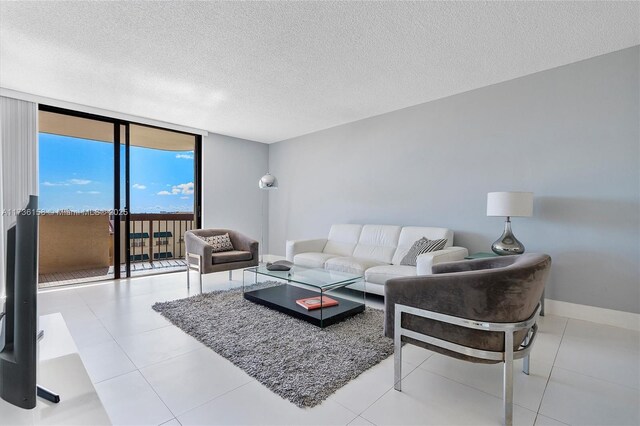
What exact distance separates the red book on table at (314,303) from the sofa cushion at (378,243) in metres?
1.22

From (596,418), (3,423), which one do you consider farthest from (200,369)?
(596,418)

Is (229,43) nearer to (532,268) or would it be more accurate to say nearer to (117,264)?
(532,268)

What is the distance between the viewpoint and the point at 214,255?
3.92 metres

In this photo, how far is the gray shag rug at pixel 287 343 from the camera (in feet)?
5.95

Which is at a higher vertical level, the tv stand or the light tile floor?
the tv stand

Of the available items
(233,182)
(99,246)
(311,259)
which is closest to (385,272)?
(311,259)

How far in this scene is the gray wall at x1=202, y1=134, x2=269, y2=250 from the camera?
214 inches

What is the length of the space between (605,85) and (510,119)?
0.78 metres

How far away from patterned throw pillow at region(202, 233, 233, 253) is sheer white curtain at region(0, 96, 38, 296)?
7.01ft

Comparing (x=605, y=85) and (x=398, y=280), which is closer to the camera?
(x=398, y=280)

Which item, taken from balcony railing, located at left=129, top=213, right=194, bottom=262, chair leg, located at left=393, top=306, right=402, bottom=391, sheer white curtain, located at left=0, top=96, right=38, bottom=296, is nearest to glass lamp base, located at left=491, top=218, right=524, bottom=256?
chair leg, located at left=393, top=306, right=402, bottom=391

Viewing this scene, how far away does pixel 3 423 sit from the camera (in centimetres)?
85

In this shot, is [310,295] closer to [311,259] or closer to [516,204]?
[311,259]

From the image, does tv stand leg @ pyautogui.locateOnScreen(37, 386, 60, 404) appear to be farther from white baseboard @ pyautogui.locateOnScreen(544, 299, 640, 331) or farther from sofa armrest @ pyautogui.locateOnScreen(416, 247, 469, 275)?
white baseboard @ pyautogui.locateOnScreen(544, 299, 640, 331)
